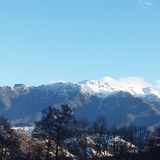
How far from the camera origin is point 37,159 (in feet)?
313

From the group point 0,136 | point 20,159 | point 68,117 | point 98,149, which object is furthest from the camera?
point 20,159

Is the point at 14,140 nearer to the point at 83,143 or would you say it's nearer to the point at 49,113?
the point at 83,143

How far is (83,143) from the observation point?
3110 inches

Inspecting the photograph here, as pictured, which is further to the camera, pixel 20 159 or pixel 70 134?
pixel 20 159

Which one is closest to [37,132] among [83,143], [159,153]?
[83,143]

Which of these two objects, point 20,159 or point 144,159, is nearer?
point 144,159

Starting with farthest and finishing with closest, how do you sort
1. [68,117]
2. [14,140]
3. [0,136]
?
[14,140] < [0,136] < [68,117]

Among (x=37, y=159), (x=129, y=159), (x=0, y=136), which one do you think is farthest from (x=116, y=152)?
(x=0, y=136)

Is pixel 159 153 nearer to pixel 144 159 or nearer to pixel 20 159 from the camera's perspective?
pixel 144 159

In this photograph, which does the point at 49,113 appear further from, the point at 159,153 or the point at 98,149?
the point at 159,153

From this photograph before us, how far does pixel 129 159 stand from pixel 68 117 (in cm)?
3368

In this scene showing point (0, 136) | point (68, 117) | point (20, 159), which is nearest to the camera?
point (68, 117)

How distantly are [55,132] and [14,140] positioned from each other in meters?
32.5

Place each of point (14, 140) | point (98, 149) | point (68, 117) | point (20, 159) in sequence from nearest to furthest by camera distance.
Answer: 1. point (68, 117)
2. point (98, 149)
3. point (14, 140)
4. point (20, 159)
